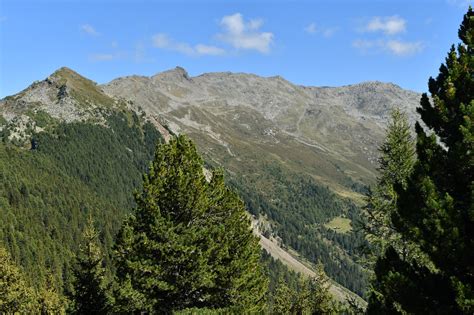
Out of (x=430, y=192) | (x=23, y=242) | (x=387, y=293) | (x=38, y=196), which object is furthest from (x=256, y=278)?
(x=38, y=196)

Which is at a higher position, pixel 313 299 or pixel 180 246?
pixel 180 246

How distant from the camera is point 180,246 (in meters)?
25.6

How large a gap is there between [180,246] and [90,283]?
1401cm

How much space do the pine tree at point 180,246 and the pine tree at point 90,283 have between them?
9266 millimetres

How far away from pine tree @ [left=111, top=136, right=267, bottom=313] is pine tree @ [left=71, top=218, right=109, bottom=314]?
9.27m

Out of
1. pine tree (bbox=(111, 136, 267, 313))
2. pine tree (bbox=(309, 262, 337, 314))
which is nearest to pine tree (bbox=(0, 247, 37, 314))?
pine tree (bbox=(111, 136, 267, 313))

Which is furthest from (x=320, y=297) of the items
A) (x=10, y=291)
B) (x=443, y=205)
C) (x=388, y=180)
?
(x=443, y=205)

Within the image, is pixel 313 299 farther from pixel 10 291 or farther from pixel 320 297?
pixel 10 291

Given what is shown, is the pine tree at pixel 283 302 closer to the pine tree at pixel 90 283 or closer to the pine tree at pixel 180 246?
the pine tree at pixel 180 246

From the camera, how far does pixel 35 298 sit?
4612 cm

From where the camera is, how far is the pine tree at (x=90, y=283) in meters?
34.6

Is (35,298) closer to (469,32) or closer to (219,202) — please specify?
(219,202)

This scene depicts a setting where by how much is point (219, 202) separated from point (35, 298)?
90.4 feet

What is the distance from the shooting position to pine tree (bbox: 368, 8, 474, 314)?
12.4 m
